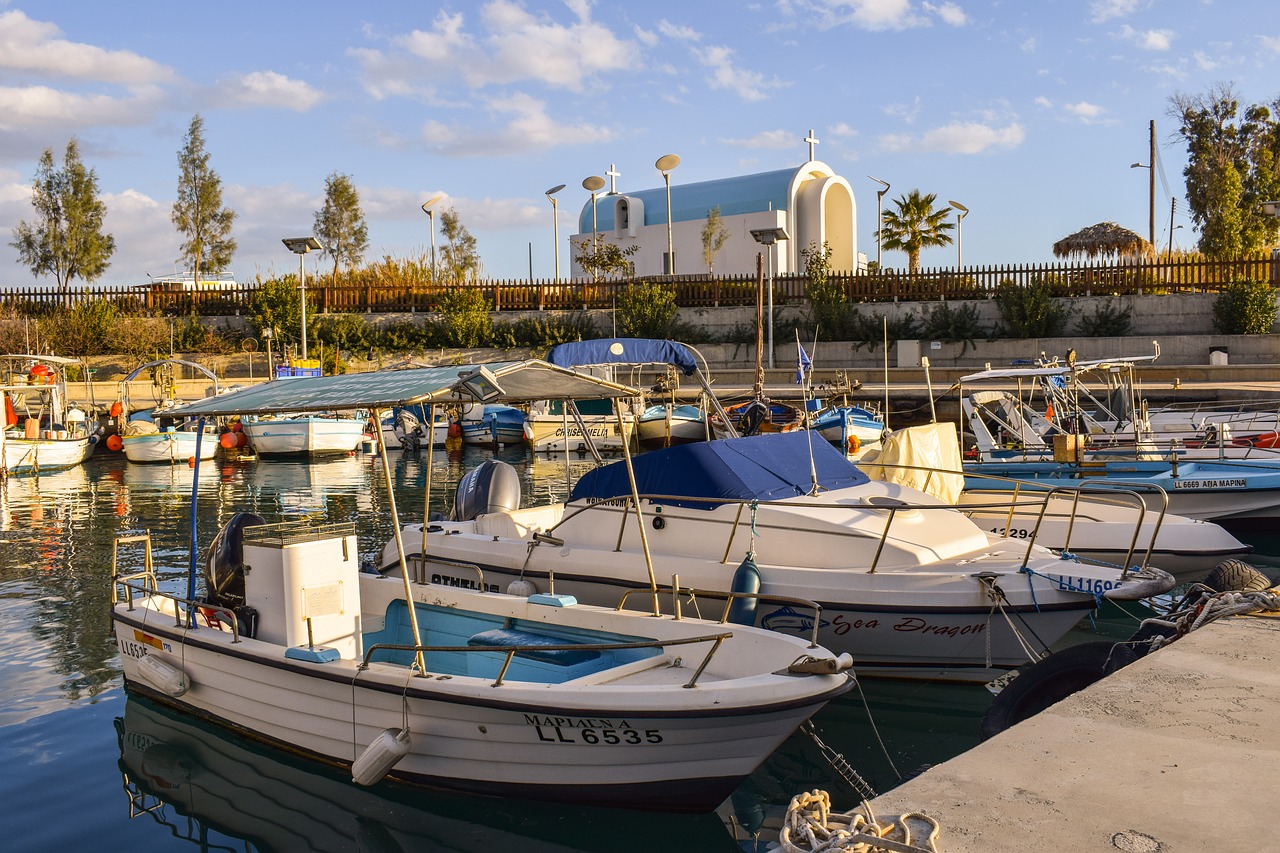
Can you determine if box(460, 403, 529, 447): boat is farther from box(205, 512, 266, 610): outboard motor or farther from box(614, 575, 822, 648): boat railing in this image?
box(205, 512, 266, 610): outboard motor

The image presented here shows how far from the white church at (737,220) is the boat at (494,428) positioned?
44.0 ft

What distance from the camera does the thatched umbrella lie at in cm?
3941

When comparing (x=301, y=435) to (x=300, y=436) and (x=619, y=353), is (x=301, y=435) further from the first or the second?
(x=619, y=353)

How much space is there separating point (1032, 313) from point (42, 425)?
3156 centimetres

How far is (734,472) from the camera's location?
32.9 ft

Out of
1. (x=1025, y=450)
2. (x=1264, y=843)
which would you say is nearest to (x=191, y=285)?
(x=1025, y=450)

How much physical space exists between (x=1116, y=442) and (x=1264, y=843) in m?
16.7

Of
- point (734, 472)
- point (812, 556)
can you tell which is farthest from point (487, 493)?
point (812, 556)

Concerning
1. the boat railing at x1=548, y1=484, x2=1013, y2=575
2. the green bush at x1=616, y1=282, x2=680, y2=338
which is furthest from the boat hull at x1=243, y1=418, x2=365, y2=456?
the boat railing at x1=548, y1=484, x2=1013, y2=575

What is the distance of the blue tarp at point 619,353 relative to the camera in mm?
14805

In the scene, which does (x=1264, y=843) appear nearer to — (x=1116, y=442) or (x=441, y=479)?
(x=1116, y=442)

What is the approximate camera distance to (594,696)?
6.33 m

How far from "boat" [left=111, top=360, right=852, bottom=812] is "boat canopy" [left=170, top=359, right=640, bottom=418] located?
0.08 ft

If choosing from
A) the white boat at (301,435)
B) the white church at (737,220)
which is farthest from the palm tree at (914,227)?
the white boat at (301,435)
